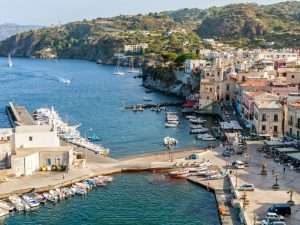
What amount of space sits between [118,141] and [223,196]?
55.8ft

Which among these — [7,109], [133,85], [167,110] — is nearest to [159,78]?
[133,85]

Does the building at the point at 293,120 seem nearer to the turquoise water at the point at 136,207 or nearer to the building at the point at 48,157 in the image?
the turquoise water at the point at 136,207

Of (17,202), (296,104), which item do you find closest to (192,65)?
(296,104)

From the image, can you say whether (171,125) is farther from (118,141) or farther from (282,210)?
(282,210)

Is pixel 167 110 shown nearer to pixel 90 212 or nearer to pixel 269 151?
pixel 269 151

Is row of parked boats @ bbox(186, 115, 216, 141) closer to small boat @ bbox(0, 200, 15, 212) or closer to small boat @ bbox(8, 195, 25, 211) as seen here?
small boat @ bbox(8, 195, 25, 211)

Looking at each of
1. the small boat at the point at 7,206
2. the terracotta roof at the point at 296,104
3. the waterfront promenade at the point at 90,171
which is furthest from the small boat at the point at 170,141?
the small boat at the point at 7,206

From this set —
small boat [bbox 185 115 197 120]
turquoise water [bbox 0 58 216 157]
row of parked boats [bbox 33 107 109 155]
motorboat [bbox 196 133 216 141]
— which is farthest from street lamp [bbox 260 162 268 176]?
small boat [bbox 185 115 197 120]

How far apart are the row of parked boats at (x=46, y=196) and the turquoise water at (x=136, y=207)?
0.39 m

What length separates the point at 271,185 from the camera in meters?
31.7

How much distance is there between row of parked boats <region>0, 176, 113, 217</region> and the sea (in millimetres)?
425

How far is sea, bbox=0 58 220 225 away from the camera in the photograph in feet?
93.9

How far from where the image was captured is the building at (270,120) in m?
44.0

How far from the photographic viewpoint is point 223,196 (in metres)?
30.6
